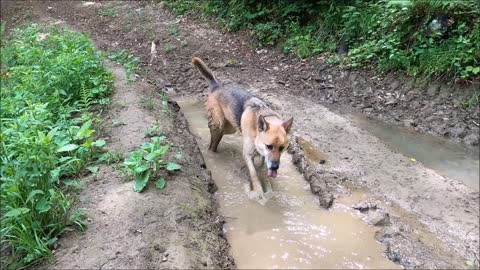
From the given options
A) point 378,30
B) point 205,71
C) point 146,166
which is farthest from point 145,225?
point 378,30

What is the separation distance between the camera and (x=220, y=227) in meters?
4.80

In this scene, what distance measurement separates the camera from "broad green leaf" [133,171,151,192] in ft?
14.9

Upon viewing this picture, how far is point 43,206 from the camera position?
3945mm

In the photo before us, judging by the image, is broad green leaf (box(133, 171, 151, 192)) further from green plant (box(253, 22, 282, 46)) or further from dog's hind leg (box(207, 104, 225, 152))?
green plant (box(253, 22, 282, 46))

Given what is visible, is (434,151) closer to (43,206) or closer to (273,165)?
(273,165)

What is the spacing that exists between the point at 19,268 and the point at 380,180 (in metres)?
4.39

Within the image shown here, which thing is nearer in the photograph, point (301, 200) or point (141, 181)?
point (141, 181)

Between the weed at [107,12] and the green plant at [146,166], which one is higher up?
the green plant at [146,166]

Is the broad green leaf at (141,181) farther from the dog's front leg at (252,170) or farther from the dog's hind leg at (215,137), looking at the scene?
the dog's hind leg at (215,137)

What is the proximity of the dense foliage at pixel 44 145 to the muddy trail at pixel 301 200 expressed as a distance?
28 cm

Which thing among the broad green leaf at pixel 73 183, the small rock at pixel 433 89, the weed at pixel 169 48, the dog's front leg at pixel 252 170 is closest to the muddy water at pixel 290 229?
the dog's front leg at pixel 252 170

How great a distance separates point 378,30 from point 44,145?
7.44 metres

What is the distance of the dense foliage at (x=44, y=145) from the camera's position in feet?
12.6

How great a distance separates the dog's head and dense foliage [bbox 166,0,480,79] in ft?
13.4
